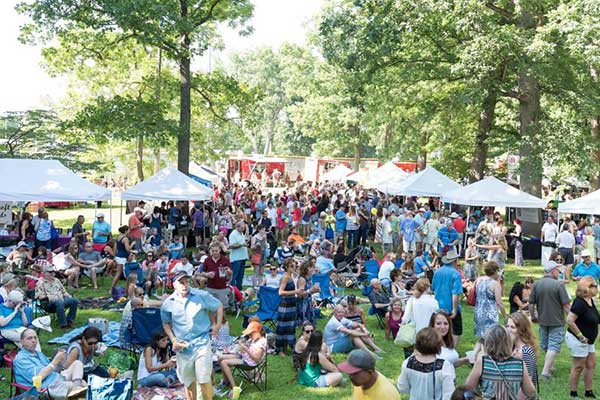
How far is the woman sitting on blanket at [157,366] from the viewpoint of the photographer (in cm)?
700

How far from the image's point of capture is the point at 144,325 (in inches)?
325

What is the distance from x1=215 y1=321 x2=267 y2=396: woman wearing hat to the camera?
716 centimetres

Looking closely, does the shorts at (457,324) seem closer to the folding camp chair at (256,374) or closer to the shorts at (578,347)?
the shorts at (578,347)

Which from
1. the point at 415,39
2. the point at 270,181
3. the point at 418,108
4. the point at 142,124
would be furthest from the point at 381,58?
the point at 270,181

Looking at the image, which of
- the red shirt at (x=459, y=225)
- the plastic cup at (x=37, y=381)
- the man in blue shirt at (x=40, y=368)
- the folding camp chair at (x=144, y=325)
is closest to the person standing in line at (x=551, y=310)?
the folding camp chair at (x=144, y=325)

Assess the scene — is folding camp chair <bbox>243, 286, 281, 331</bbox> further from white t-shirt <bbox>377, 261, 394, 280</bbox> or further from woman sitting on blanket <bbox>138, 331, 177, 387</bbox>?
white t-shirt <bbox>377, 261, 394, 280</bbox>

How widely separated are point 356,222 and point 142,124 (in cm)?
750

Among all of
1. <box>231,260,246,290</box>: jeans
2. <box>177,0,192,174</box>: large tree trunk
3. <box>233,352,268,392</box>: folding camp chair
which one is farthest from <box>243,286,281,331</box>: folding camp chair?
<box>177,0,192,174</box>: large tree trunk

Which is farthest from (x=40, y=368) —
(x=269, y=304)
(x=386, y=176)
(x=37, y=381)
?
(x=386, y=176)

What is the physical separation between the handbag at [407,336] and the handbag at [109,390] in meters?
2.86

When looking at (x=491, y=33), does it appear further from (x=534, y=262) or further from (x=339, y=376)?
(x=339, y=376)

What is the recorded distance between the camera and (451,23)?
19.0 meters

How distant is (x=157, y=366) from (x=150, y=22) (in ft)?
44.5

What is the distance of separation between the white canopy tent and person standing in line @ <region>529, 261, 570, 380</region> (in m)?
17.2
